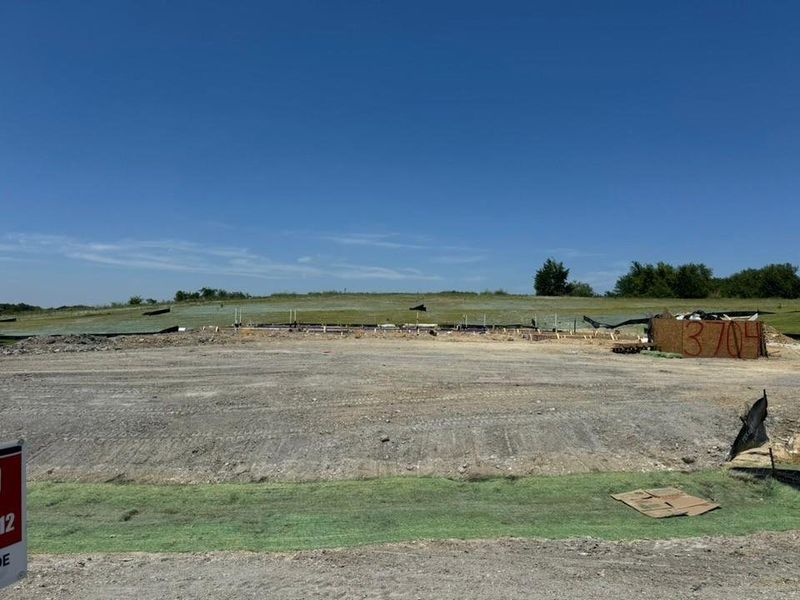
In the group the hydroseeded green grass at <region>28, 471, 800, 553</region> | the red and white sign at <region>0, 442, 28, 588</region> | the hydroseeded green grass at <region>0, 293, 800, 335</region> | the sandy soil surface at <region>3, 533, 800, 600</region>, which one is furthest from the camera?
the hydroseeded green grass at <region>0, 293, 800, 335</region>

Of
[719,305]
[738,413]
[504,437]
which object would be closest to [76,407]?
[504,437]

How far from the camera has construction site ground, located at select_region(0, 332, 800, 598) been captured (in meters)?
5.91

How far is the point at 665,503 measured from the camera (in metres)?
8.92

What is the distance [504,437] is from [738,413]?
20.2ft

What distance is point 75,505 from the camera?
9273mm

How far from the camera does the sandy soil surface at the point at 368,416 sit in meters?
11.9

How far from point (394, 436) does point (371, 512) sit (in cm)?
453

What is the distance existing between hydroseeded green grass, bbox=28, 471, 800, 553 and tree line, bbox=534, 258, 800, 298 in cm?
9504

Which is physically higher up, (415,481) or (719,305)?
(719,305)

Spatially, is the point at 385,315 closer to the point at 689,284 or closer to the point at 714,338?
the point at 714,338

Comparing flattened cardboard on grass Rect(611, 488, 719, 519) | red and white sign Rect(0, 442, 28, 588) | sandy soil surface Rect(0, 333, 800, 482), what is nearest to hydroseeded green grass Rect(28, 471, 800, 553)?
flattened cardboard on grass Rect(611, 488, 719, 519)

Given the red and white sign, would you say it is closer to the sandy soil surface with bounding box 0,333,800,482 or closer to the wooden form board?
the sandy soil surface with bounding box 0,333,800,482

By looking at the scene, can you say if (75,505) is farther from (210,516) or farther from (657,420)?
(657,420)

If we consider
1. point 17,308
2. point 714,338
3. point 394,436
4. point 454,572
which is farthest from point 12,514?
point 17,308
